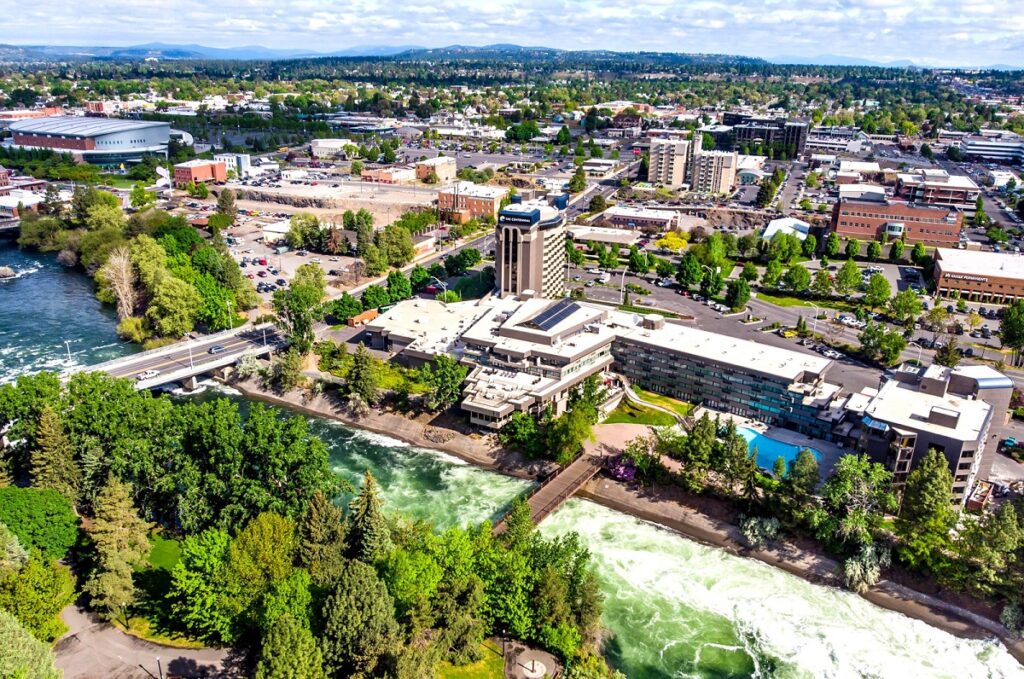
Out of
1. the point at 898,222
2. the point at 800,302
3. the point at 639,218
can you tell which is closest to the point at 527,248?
the point at 800,302

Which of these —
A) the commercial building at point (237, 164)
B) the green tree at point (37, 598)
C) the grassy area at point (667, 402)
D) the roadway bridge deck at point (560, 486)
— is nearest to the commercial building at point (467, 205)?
the commercial building at point (237, 164)

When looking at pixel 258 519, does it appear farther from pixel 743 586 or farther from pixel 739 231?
pixel 739 231

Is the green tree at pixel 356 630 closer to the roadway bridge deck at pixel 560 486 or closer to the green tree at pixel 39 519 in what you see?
the roadway bridge deck at pixel 560 486

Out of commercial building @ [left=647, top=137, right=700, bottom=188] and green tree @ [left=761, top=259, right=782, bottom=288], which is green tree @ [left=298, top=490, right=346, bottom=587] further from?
commercial building @ [left=647, top=137, right=700, bottom=188]

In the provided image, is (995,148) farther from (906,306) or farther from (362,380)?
(362,380)

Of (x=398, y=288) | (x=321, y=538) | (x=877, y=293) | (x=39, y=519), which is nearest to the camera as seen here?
(x=321, y=538)

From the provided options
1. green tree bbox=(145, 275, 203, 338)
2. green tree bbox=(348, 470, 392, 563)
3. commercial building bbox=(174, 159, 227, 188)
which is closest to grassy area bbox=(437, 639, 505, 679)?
green tree bbox=(348, 470, 392, 563)
